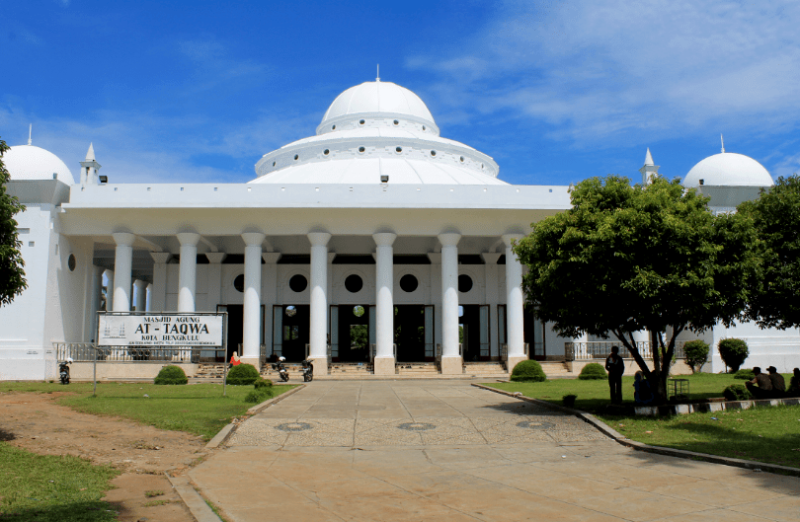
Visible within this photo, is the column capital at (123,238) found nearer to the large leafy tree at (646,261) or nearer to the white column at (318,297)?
the white column at (318,297)

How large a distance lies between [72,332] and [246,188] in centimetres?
1205

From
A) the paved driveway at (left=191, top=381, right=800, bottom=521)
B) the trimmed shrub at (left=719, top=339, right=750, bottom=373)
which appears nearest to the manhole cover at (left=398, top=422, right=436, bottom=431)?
the paved driveway at (left=191, top=381, right=800, bottom=521)

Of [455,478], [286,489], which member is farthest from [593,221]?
[286,489]

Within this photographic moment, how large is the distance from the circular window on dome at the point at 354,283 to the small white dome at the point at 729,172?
2040 centimetres

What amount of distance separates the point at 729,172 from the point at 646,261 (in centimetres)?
2722

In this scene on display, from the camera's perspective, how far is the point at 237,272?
123ft

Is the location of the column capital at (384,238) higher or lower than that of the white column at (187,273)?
higher

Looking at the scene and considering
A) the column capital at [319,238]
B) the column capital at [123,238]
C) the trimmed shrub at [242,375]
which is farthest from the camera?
the column capital at [123,238]

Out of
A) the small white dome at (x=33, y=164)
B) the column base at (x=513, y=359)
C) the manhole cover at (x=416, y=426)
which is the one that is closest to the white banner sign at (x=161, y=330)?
the manhole cover at (x=416, y=426)

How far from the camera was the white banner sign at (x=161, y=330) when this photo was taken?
1945 cm

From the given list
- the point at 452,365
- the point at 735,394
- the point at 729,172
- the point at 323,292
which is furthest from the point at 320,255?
the point at 729,172

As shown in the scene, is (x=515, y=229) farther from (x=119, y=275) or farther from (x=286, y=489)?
(x=286, y=489)

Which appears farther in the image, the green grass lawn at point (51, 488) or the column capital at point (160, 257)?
the column capital at point (160, 257)

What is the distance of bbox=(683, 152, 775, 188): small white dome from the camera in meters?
37.2
